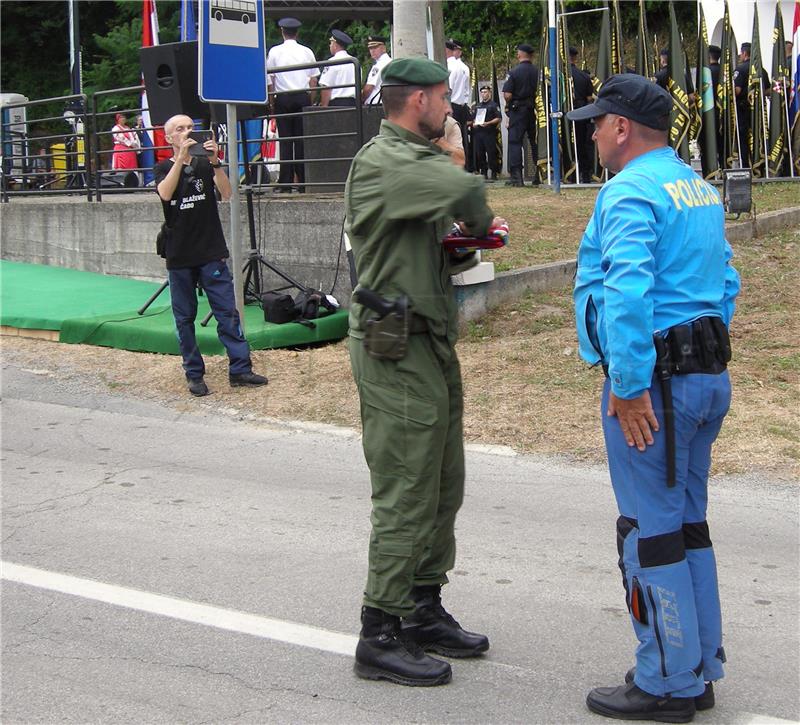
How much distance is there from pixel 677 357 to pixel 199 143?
607 centimetres

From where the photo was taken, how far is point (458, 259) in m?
3.98

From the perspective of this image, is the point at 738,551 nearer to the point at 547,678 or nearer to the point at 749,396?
the point at 547,678

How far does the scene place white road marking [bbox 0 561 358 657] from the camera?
14.1 feet

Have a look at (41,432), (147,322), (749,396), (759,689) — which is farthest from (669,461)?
(147,322)

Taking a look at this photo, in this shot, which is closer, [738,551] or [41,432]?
[738,551]

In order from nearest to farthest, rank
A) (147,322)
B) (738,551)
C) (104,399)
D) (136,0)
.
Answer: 1. (738,551)
2. (104,399)
3. (147,322)
4. (136,0)

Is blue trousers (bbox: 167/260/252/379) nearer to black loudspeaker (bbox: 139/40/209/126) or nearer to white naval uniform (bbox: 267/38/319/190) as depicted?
black loudspeaker (bbox: 139/40/209/126)

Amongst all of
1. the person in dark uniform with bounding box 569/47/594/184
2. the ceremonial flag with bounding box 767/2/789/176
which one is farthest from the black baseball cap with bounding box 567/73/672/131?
the ceremonial flag with bounding box 767/2/789/176

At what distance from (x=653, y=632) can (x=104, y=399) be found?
6.12 metres

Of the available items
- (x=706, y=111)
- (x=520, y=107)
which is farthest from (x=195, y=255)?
(x=706, y=111)

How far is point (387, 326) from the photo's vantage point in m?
3.79

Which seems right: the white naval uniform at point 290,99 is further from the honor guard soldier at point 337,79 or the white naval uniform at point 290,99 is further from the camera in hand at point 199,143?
the camera in hand at point 199,143

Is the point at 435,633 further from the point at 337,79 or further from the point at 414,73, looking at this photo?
the point at 337,79

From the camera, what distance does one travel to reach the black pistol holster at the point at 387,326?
3781 mm
